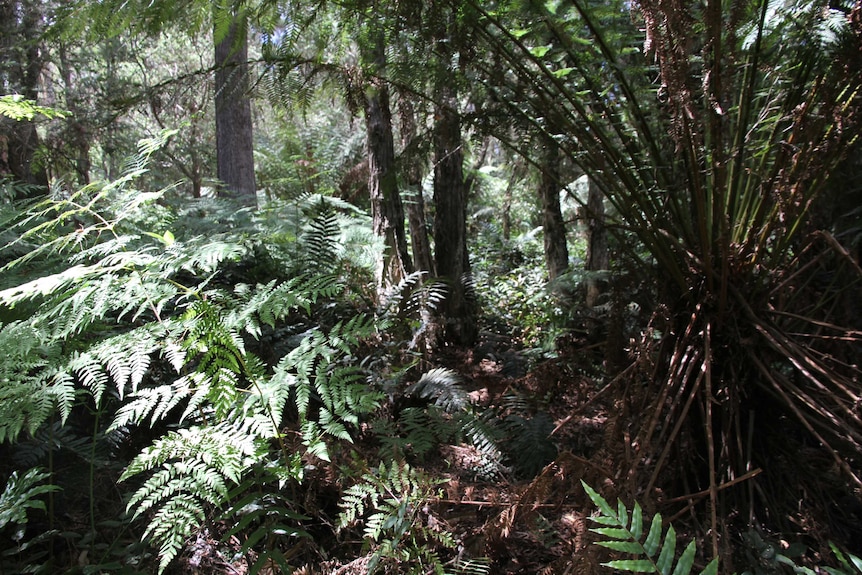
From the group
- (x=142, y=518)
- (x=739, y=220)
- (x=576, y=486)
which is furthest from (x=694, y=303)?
(x=142, y=518)

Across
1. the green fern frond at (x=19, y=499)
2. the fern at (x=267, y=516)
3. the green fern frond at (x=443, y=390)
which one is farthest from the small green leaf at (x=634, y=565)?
the green fern frond at (x=19, y=499)

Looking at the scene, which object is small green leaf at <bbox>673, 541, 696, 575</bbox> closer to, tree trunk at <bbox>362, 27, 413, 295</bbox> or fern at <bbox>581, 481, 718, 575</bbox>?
fern at <bbox>581, 481, 718, 575</bbox>

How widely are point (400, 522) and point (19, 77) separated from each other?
6.38 m

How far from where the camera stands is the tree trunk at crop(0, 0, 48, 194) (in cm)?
480

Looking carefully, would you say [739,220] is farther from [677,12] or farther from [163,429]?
[163,429]

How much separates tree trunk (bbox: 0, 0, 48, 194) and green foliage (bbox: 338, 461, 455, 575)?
456 centimetres

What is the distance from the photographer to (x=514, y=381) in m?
2.36

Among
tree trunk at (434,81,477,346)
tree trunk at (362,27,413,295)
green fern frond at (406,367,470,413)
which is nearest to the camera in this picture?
green fern frond at (406,367,470,413)

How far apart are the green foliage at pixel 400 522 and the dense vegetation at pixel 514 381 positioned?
13 mm

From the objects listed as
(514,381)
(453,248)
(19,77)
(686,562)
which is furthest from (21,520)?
(19,77)

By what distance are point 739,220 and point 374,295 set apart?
2.03 m

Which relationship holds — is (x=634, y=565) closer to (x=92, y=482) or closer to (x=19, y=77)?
(x=92, y=482)

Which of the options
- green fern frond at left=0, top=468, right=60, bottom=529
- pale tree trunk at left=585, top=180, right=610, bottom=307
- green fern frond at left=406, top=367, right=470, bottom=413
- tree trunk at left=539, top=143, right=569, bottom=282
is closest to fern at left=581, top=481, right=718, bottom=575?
green fern frond at left=406, top=367, right=470, bottom=413

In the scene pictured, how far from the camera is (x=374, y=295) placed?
10.5 ft
